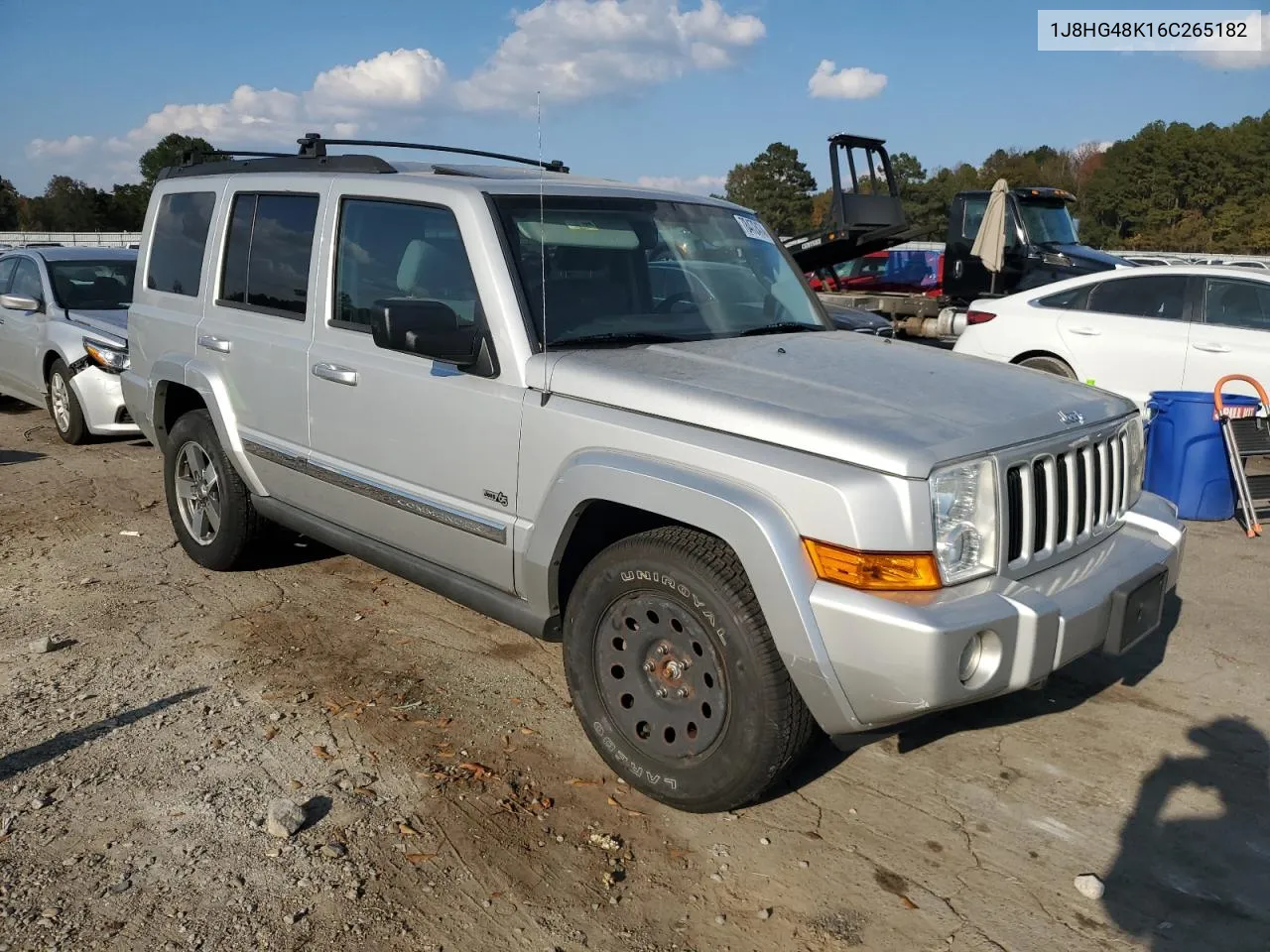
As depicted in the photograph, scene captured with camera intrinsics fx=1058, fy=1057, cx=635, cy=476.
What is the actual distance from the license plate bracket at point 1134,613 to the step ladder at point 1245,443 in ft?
12.6

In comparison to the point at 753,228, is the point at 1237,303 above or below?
below

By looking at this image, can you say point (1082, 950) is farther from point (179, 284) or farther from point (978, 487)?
point (179, 284)

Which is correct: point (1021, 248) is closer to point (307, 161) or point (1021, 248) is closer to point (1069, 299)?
point (1069, 299)

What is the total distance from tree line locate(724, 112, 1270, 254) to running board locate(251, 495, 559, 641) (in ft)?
131

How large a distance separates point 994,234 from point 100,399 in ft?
35.4

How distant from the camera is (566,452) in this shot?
3426 mm

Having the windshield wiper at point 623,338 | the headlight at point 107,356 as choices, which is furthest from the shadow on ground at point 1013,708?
the headlight at point 107,356

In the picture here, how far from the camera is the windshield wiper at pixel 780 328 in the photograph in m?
4.11

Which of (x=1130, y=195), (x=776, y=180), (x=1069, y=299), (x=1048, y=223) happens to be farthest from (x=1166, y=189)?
(x=1069, y=299)

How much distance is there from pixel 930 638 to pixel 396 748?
1959 millimetres

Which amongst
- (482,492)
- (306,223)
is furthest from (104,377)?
(482,492)

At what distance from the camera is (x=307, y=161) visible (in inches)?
191

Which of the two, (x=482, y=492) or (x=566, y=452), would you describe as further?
(x=482, y=492)

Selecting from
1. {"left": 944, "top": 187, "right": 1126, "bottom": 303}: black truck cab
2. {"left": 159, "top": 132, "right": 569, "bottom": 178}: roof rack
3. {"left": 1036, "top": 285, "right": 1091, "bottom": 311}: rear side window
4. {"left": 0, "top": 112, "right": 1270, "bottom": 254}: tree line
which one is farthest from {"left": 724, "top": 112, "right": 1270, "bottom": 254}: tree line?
{"left": 159, "top": 132, "right": 569, "bottom": 178}: roof rack
